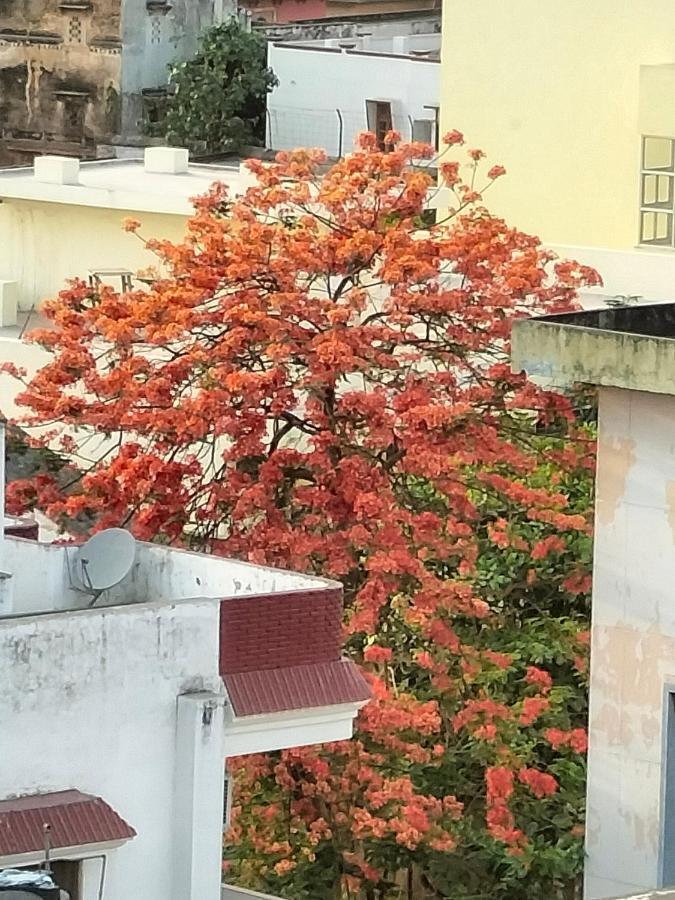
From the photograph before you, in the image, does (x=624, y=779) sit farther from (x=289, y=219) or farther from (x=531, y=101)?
(x=531, y=101)

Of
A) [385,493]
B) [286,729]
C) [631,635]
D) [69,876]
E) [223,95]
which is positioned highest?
[223,95]

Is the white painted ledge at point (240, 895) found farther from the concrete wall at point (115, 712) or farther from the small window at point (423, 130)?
the small window at point (423, 130)

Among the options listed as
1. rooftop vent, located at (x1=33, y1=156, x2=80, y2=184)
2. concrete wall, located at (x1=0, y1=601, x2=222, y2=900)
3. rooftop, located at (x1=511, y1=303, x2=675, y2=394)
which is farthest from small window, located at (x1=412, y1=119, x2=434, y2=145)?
concrete wall, located at (x1=0, y1=601, x2=222, y2=900)

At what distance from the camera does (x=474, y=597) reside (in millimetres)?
23125

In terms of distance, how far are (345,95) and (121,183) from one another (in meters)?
10.6

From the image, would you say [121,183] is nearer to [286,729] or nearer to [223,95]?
[223,95]

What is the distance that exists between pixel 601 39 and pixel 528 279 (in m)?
9.34

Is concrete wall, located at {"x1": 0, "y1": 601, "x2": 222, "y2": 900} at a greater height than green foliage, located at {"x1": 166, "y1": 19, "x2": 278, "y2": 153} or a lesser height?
lesser

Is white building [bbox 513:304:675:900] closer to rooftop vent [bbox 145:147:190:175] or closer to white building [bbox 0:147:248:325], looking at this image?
white building [bbox 0:147:248:325]

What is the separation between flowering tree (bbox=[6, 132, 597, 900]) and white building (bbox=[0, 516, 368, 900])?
11.6 ft

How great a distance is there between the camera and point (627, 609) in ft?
61.3

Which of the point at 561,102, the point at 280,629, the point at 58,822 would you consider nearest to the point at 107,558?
the point at 280,629

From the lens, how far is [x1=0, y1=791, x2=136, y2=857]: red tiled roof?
16.2 m

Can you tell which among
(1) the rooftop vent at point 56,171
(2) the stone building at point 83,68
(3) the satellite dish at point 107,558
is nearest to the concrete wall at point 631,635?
(3) the satellite dish at point 107,558
